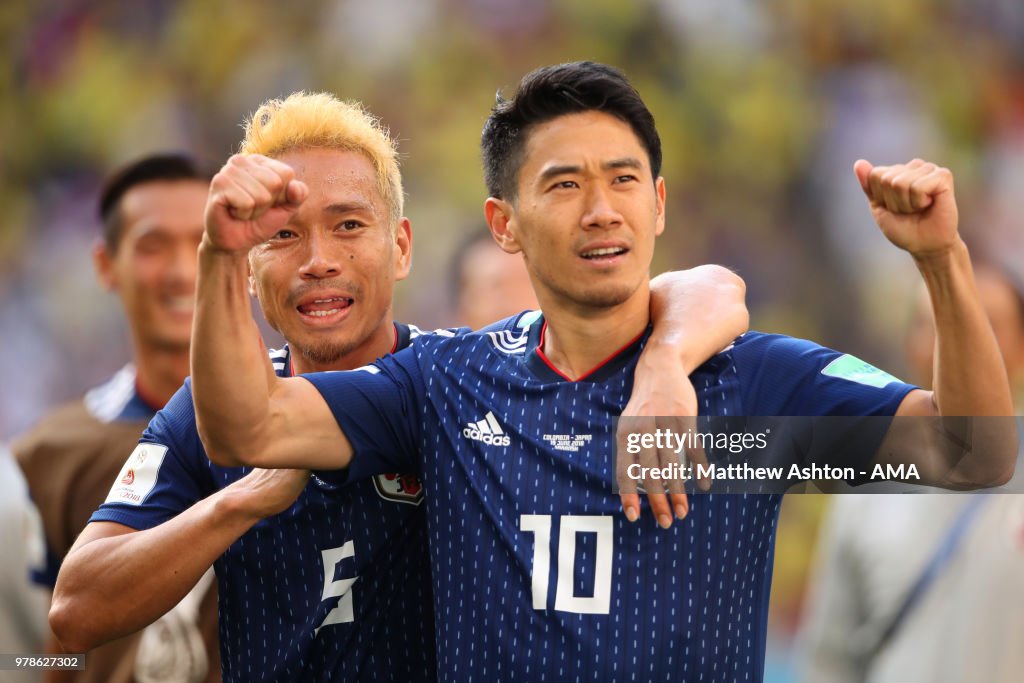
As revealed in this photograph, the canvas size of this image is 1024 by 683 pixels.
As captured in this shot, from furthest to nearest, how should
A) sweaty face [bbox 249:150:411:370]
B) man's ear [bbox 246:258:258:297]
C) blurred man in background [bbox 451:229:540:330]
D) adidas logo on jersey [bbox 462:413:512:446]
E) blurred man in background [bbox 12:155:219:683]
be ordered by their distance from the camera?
1. blurred man in background [bbox 451:229:540:330]
2. blurred man in background [bbox 12:155:219:683]
3. man's ear [bbox 246:258:258:297]
4. sweaty face [bbox 249:150:411:370]
5. adidas logo on jersey [bbox 462:413:512:446]

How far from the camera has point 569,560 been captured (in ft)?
9.16

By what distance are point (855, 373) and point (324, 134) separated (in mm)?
1545

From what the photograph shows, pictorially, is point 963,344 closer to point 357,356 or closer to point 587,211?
point 587,211

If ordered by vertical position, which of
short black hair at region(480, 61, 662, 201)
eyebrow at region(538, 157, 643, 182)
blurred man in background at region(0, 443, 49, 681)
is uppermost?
short black hair at region(480, 61, 662, 201)

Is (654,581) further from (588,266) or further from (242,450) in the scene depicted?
(242,450)

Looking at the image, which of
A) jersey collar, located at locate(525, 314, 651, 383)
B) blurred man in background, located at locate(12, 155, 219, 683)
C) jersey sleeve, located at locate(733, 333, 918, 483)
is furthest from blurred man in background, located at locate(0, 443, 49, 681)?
jersey sleeve, located at locate(733, 333, 918, 483)

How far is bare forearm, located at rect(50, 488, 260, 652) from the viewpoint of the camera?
294 centimetres

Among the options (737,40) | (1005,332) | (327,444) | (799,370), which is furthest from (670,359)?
(737,40)

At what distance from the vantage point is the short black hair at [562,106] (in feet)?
10.1

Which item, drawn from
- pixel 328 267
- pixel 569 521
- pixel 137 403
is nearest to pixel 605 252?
pixel 569 521

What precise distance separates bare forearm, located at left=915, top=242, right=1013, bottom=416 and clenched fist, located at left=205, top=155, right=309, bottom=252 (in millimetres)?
1301

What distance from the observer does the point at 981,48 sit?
8.88 metres

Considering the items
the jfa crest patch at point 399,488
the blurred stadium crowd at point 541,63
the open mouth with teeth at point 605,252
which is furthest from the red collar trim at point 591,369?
the blurred stadium crowd at point 541,63

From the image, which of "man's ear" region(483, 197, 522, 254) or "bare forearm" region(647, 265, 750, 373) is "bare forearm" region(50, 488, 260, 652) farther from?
"bare forearm" region(647, 265, 750, 373)
